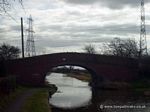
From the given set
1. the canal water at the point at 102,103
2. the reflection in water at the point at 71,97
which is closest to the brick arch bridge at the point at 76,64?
the reflection in water at the point at 71,97

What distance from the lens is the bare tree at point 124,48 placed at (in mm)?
91137

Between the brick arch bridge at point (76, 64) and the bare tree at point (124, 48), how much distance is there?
27.0m

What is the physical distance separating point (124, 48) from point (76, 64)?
123ft

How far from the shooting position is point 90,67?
2414 inches

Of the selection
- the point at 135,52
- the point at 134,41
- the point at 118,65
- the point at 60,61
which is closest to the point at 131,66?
the point at 118,65

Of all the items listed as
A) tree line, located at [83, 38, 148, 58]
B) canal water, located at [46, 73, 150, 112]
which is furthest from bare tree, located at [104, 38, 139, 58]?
canal water, located at [46, 73, 150, 112]

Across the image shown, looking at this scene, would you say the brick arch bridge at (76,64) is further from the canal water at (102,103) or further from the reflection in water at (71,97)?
the canal water at (102,103)

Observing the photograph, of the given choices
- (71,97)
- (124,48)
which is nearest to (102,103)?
(71,97)

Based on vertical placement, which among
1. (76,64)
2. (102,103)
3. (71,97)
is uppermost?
(76,64)

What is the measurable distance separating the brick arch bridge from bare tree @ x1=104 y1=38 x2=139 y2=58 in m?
27.0

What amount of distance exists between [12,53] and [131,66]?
51.8 metres

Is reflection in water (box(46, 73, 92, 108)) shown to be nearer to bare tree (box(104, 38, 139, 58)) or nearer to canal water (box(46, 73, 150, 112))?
canal water (box(46, 73, 150, 112))

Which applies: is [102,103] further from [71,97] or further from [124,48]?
[124,48]

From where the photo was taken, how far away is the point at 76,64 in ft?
201
